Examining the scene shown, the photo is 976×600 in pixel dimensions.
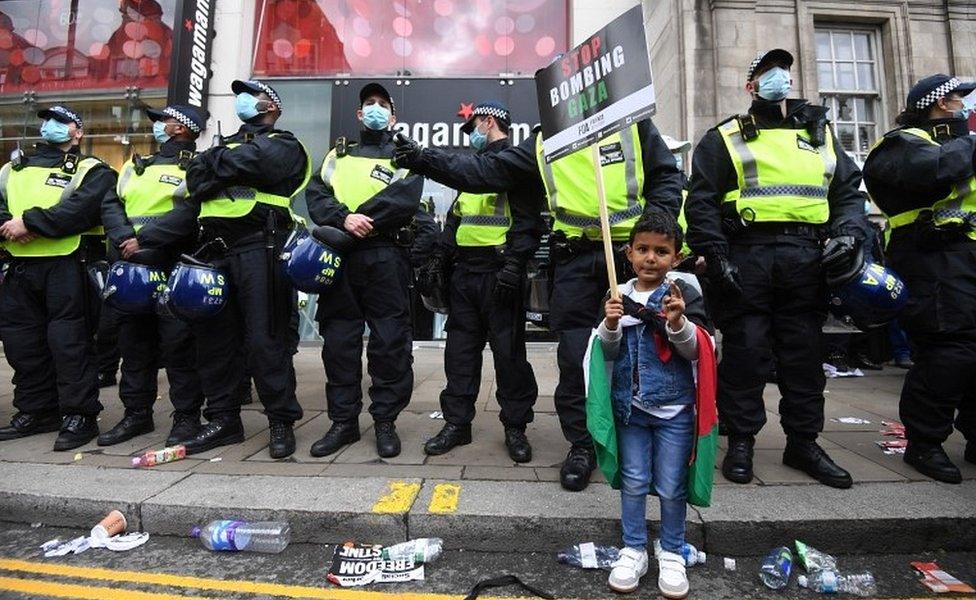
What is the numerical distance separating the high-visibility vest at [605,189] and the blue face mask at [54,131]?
12.0 feet

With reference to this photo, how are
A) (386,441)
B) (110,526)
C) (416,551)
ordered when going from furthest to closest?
(386,441) → (110,526) → (416,551)

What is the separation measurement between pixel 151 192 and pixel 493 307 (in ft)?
8.21

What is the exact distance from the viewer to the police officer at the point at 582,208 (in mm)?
2844

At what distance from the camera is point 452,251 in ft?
12.2

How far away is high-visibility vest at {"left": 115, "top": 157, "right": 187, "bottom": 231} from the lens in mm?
3666

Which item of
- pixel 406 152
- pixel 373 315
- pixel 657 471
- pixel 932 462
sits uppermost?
pixel 406 152

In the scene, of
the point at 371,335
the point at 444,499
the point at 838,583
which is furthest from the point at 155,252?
the point at 838,583

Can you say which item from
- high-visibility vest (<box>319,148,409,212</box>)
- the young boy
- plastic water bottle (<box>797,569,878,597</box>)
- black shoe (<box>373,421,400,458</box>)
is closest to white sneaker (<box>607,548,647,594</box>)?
the young boy

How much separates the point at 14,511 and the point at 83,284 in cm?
171

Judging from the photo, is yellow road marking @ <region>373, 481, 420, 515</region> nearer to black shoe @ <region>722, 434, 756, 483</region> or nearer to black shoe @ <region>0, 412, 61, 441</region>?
black shoe @ <region>722, 434, 756, 483</region>

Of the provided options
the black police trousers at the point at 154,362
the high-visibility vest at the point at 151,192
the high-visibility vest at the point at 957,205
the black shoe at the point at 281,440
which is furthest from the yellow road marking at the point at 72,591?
the high-visibility vest at the point at 957,205

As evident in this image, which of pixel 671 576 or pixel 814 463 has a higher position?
pixel 814 463

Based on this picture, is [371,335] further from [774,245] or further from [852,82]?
[852,82]

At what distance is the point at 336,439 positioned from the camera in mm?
3320
